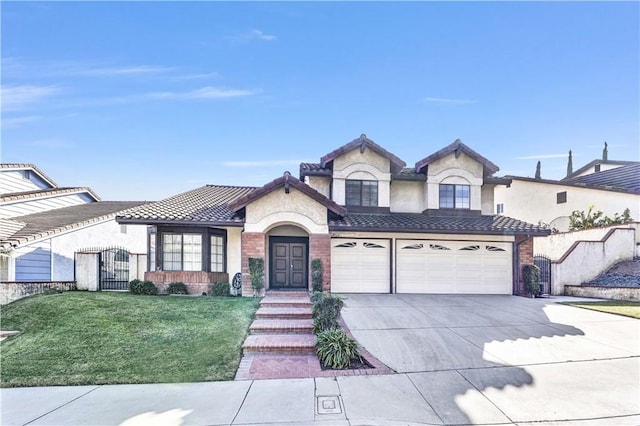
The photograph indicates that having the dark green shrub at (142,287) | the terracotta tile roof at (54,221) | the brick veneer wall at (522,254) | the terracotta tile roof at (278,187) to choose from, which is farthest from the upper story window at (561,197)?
the terracotta tile roof at (54,221)

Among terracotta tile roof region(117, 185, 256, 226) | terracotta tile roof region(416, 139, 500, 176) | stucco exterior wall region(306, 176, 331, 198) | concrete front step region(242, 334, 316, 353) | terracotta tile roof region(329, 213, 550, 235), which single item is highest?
terracotta tile roof region(416, 139, 500, 176)

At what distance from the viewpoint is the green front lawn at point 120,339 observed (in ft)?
23.0

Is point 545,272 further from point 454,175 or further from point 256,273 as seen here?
point 256,273

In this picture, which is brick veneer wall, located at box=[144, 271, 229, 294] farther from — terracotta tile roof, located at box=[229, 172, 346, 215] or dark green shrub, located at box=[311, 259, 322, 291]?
dark green shrub, located at box=[311, 259, 322, 291]

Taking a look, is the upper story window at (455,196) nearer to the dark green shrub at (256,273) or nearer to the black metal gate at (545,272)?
the black metal gate at (545,272)

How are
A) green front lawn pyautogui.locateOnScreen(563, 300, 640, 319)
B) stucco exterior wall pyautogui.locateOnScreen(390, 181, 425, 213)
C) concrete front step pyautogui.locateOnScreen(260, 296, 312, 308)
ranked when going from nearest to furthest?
green front lawn pyautogui.locateOnScreen(563, 300, 640, 319), concrete front step pyautogui.locateOnScreen(260, 296, 312, 308), stucco exterior wall pyautogui.locateOnScreen(390, 181, 425, 213)

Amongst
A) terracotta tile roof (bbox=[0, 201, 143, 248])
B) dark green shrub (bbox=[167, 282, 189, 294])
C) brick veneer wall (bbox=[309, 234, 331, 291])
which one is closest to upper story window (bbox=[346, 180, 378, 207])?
brick veneer wall (bbox=[309, 234, 331, 291])

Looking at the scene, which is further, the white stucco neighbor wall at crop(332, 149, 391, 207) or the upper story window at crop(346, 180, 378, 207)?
the upper story window at crop(346, 180, 378, 207)

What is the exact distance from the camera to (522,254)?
1566cm

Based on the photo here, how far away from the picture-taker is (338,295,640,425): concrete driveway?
18.4 ft

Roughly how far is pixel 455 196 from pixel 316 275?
880cm

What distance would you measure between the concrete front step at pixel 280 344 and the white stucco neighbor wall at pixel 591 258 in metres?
14.4

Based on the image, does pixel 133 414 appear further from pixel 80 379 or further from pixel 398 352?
pixel 398 352

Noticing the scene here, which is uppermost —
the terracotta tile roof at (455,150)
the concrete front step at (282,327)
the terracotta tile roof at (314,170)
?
the terracotta tile roof at (455,150)
